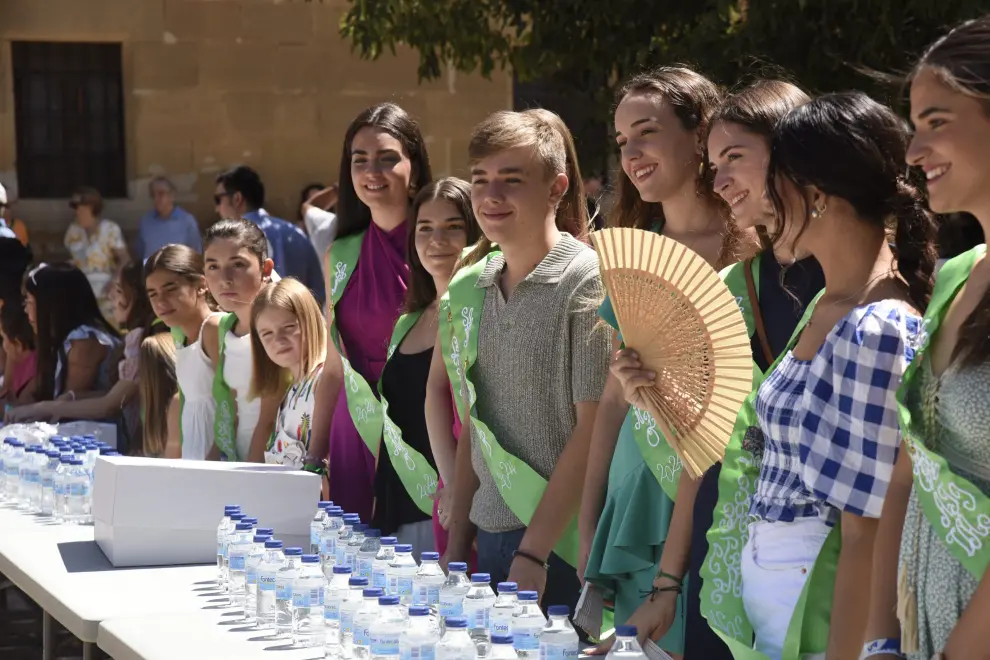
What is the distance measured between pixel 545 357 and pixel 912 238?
3.98 ft

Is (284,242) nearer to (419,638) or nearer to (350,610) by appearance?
(350,610)

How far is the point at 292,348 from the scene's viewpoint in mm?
5168

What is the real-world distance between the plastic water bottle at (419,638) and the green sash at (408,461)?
1.71 m

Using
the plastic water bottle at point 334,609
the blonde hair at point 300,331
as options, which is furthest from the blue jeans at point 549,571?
the blonde hair at point 300,331

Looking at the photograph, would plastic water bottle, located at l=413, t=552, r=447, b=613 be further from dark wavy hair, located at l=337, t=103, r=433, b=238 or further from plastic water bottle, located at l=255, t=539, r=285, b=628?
dark wavy hair, located at l=337, t=103, r=433, b=238

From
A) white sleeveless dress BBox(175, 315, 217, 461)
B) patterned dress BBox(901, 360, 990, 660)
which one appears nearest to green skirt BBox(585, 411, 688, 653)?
patterned dress BBox(901, 360, 990, 660)

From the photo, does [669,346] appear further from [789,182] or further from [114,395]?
[114,395]

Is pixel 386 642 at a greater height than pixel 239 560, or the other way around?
pixel 386 642

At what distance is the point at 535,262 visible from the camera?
365 cm

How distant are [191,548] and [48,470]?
3.97 feet

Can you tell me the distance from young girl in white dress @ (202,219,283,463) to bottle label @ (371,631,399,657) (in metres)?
2.73

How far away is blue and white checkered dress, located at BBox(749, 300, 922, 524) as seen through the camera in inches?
93.3

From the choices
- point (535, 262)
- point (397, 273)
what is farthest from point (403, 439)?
point (535, 262)

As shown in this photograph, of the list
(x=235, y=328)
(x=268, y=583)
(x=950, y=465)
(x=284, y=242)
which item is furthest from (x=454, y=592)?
(x=284, y=242)
